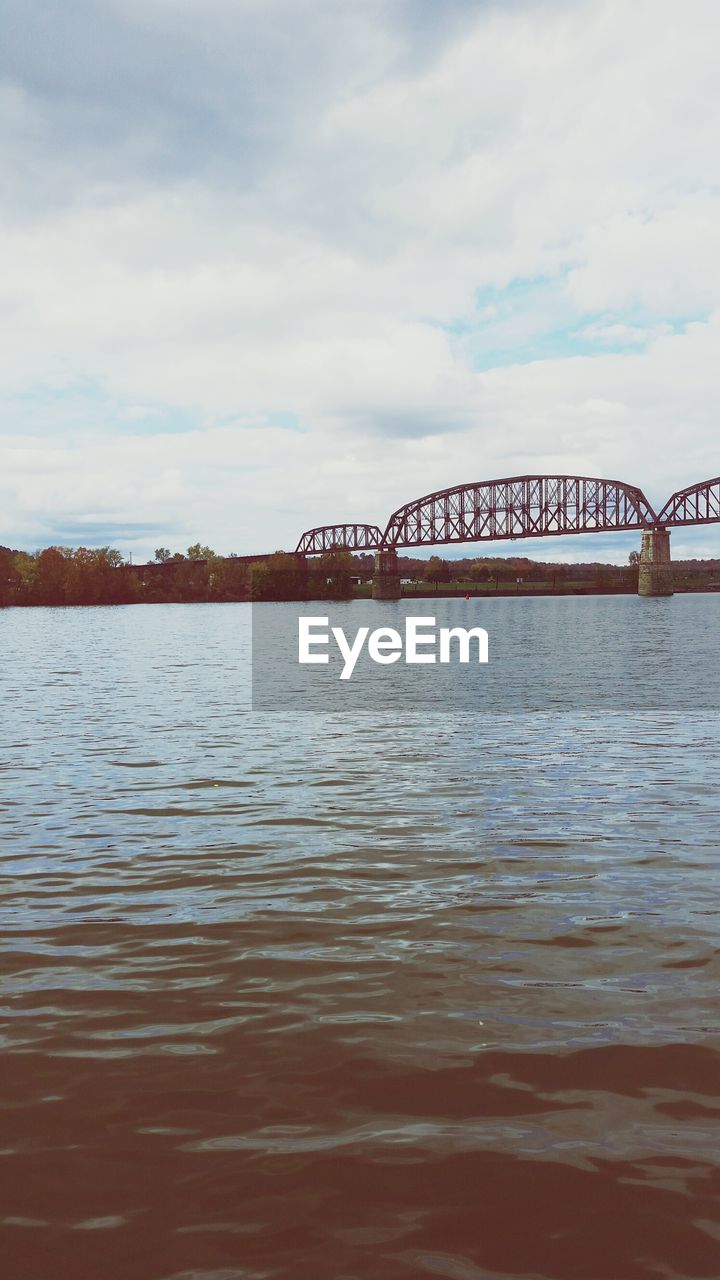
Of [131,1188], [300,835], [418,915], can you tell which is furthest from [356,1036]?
[300,835]

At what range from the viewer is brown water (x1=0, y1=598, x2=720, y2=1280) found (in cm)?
548

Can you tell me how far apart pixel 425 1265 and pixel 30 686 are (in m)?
41.3

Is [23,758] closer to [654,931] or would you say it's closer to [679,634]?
[654,931]

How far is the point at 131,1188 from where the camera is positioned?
5879mm

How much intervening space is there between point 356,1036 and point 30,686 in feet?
127

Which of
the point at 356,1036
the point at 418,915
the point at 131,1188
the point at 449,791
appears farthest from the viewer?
the point at 449,791

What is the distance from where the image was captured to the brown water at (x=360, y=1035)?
216 inches

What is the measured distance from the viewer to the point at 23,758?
22.9m

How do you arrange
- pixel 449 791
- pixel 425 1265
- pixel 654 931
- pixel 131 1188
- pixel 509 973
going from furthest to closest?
pixel 449 791
pixel 654 931
pixel 509 973
pixel 131 1188
pixel 425 1265

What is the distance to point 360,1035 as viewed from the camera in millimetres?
7996

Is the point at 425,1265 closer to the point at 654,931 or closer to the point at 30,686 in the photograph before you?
the point at 654,931

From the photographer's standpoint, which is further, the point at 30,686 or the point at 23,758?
the point at 30,686

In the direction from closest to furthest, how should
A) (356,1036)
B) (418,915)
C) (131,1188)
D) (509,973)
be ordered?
1. (131,1188)
2. (356,1036)
3. (509,973)
4. (418,915)

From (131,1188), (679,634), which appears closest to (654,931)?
(131,1188)
